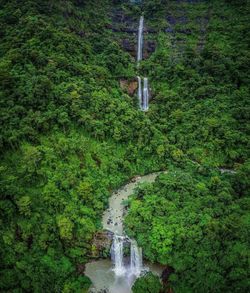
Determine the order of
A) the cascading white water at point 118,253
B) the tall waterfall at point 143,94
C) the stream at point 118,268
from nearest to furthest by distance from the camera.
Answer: the stream at point 118,268
the cascading white water at point 118,253
the tall waterfall at point 143,94

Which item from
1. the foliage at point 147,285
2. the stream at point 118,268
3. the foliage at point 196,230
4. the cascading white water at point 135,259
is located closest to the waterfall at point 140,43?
the foliage at point 196,230

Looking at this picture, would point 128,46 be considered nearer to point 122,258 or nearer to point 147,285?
point 122,258

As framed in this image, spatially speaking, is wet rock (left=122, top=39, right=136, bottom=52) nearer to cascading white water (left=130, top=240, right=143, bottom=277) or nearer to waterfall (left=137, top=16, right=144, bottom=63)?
waterfall (left=137, top=16, right=144, bottom=63)

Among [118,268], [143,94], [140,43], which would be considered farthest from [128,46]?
[118,268]

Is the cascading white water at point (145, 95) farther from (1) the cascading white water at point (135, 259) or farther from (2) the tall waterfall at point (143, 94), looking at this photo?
(1) the cascading white water at point (135, 259)

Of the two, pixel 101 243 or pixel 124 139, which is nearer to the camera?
pixel 101 243

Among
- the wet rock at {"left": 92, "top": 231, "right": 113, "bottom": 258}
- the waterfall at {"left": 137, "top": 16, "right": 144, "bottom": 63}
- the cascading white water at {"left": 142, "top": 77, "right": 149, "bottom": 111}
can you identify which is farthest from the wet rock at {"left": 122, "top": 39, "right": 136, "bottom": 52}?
the wet rock at {"left": 92, "top": 231, "right": 113, "bottom": 258}

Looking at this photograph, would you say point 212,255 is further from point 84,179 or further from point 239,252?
point 84,179
